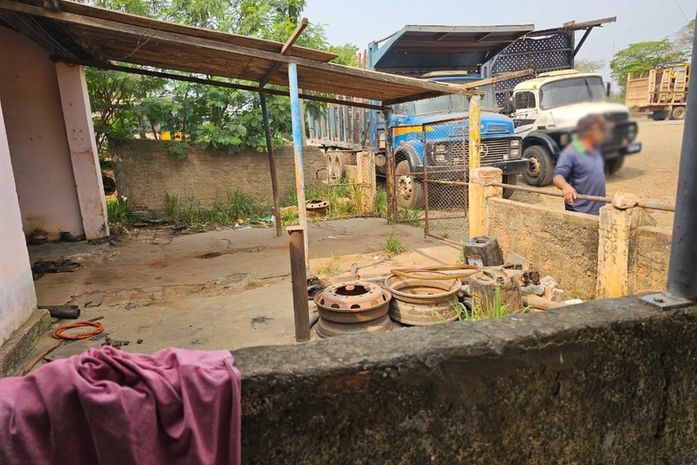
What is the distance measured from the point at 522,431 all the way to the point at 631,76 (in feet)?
4.30

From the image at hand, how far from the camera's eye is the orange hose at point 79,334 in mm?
3803

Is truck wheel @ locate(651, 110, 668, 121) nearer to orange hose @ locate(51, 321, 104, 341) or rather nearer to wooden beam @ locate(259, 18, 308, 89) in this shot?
wooden beam @ locate(259, 18, 308, 89)

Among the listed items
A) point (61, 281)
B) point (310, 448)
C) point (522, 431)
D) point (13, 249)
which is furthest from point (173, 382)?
point (61, 281)

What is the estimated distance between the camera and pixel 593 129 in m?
0.72

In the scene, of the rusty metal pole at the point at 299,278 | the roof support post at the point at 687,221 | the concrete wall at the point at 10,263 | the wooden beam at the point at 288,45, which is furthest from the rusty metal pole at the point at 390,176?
the roof support post at the point at 687,221

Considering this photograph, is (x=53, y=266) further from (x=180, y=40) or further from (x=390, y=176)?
(x=390, y=176)

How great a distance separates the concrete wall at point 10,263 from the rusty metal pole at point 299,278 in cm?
217

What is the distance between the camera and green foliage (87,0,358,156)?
935 cm

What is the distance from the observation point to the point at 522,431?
5.27 ft

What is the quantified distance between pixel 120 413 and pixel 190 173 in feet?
31.1

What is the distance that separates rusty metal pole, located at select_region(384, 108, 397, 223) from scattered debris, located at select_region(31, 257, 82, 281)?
5493 millimetres

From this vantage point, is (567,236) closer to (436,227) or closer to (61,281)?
(436,227)

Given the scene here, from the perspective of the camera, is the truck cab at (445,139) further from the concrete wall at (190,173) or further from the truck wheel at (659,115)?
the truck wheel at (659,115)

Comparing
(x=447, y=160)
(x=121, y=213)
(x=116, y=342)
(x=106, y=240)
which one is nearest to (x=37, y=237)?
(x=106, y=240)
